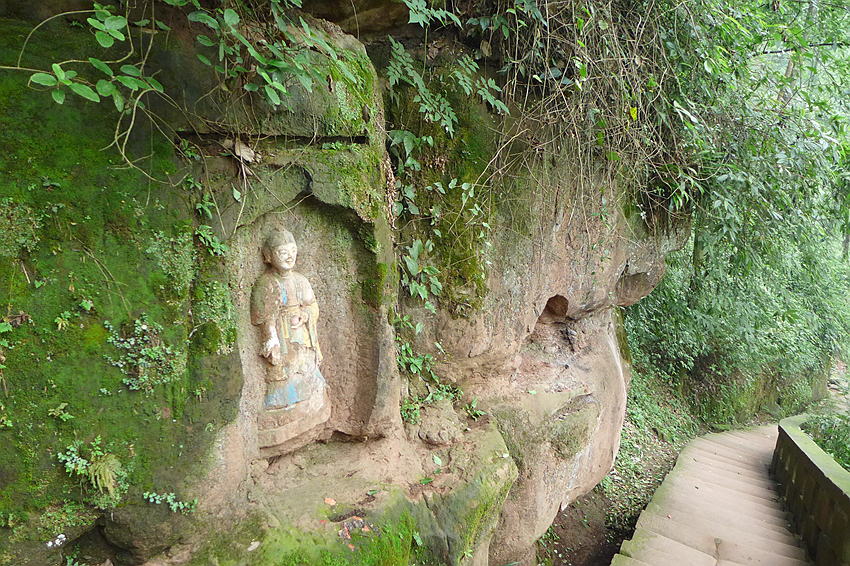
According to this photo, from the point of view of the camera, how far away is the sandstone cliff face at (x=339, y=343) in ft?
7.62

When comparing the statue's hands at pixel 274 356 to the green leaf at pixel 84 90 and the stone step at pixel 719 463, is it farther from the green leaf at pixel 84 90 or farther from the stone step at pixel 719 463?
the stone step at pixel 719 463

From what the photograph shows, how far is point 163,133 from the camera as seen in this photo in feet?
7.44

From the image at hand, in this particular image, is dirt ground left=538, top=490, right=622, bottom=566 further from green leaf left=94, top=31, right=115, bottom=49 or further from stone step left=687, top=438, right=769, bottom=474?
→ green leaf left=94, top=31, right=115, bottom=49

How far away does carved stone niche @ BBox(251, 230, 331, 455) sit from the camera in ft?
9.21

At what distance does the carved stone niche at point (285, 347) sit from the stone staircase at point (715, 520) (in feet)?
11.2

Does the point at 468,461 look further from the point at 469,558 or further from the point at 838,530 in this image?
the point at 838,530

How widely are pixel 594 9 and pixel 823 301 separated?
31.7 feet

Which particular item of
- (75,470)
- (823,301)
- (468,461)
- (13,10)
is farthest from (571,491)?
(823,301)

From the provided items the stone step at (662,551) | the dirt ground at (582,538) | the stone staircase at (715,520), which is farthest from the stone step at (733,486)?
the stone step at (662,551)

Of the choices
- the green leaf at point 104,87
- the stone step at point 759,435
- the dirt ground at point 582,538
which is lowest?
the dirt ground at point 582,538

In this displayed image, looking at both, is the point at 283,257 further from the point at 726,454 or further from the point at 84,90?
the point at 726,454

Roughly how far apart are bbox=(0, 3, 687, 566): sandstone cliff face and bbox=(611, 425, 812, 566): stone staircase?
3.44ft

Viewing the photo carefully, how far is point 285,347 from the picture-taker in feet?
9.52

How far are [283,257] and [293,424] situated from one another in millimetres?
997
